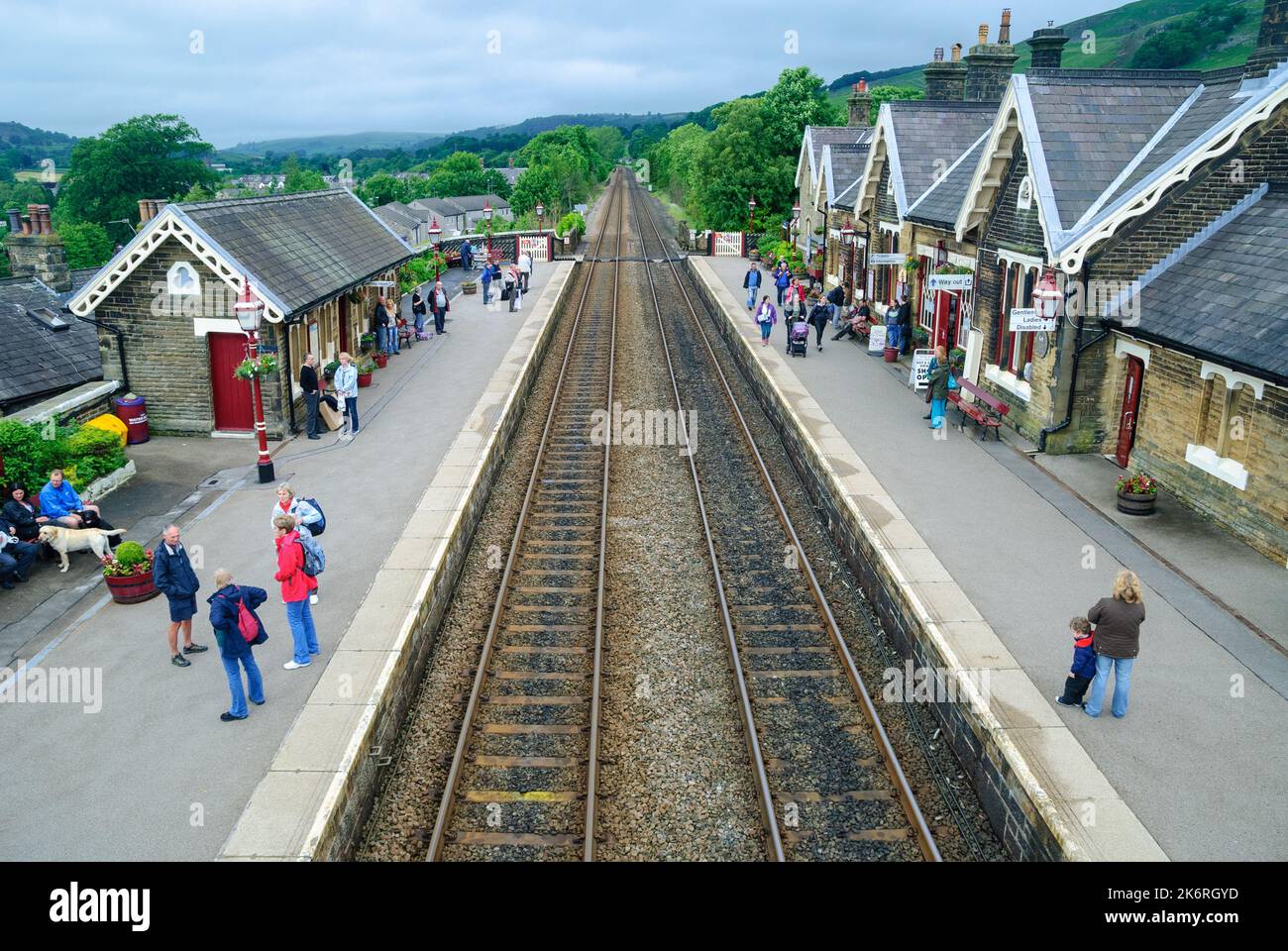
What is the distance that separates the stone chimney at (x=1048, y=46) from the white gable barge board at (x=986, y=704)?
12.0m

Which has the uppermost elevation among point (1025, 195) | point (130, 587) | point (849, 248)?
point (1025, 195)

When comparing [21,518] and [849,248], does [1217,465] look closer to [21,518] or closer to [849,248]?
[21,518]

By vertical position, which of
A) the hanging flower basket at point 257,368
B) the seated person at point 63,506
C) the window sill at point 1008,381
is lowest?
the seated person at point 63,506

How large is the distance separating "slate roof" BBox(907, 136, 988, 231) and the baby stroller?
4034 mm

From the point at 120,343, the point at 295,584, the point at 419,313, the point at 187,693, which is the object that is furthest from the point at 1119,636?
the point at 419,313

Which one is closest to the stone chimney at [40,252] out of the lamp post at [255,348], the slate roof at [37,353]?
the slate roof at [37,353]

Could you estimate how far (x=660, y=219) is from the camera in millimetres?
83125

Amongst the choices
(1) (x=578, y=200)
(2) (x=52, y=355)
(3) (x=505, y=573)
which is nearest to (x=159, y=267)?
(2) (x=52, y=355)

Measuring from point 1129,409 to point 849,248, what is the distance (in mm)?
18385

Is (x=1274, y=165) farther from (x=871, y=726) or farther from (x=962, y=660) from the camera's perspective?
(x=871, y=726)

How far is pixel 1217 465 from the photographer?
14445 mm

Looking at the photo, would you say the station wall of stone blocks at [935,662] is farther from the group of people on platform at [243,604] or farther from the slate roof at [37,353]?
the slate roof at [37,353]

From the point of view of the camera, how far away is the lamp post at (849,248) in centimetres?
3372

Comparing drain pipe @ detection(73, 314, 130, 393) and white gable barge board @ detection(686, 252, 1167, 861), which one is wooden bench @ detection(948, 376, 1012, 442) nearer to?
white gable barge board @ detection(686, 252, 1167, 861)
